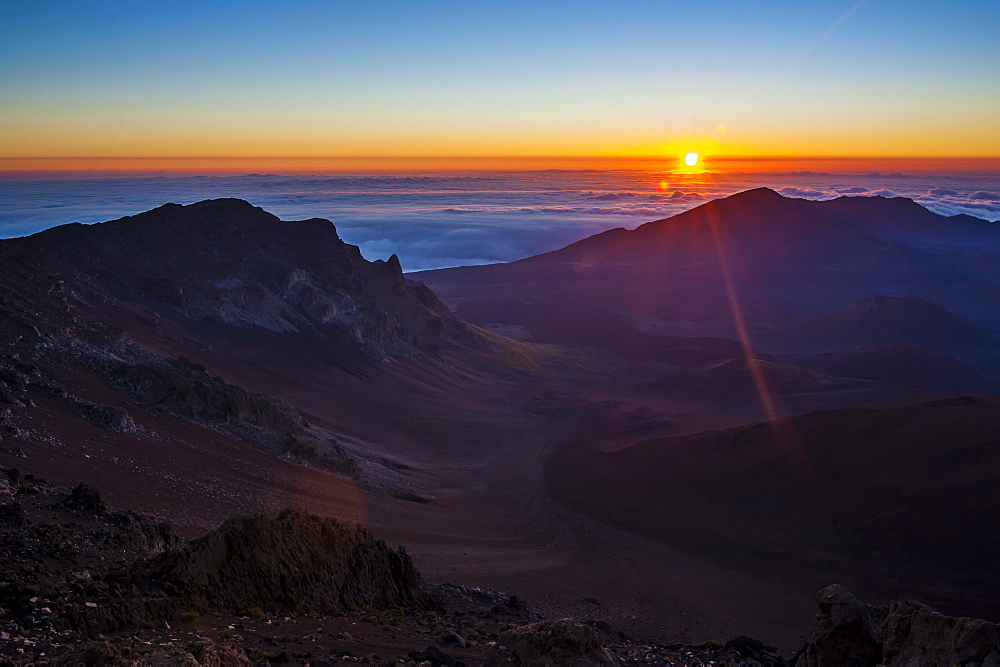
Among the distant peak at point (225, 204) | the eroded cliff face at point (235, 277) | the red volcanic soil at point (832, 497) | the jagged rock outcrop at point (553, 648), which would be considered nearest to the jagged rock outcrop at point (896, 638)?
the jagged rock outcrop at point (553, 648)

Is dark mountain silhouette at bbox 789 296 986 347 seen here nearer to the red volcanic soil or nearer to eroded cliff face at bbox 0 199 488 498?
eroded cliff face at bbox 0 199 488 498

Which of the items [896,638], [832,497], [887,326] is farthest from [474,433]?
[887,326]

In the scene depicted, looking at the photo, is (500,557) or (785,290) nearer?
(500,557)

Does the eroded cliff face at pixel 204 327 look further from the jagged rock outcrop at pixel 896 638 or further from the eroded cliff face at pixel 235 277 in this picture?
the jagged rock outcrop at pixel 896 638

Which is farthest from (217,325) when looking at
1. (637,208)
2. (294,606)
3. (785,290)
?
(637,208)

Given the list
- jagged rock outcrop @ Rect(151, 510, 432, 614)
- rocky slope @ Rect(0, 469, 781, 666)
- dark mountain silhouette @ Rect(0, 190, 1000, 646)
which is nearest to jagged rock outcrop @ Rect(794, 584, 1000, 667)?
rocky slope @ Rect(0, 469, 781, 666)

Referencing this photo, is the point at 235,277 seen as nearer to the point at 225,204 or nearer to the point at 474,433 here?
the point at 225,204

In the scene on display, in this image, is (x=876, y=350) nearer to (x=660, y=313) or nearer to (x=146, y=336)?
(x=660, y=313)
